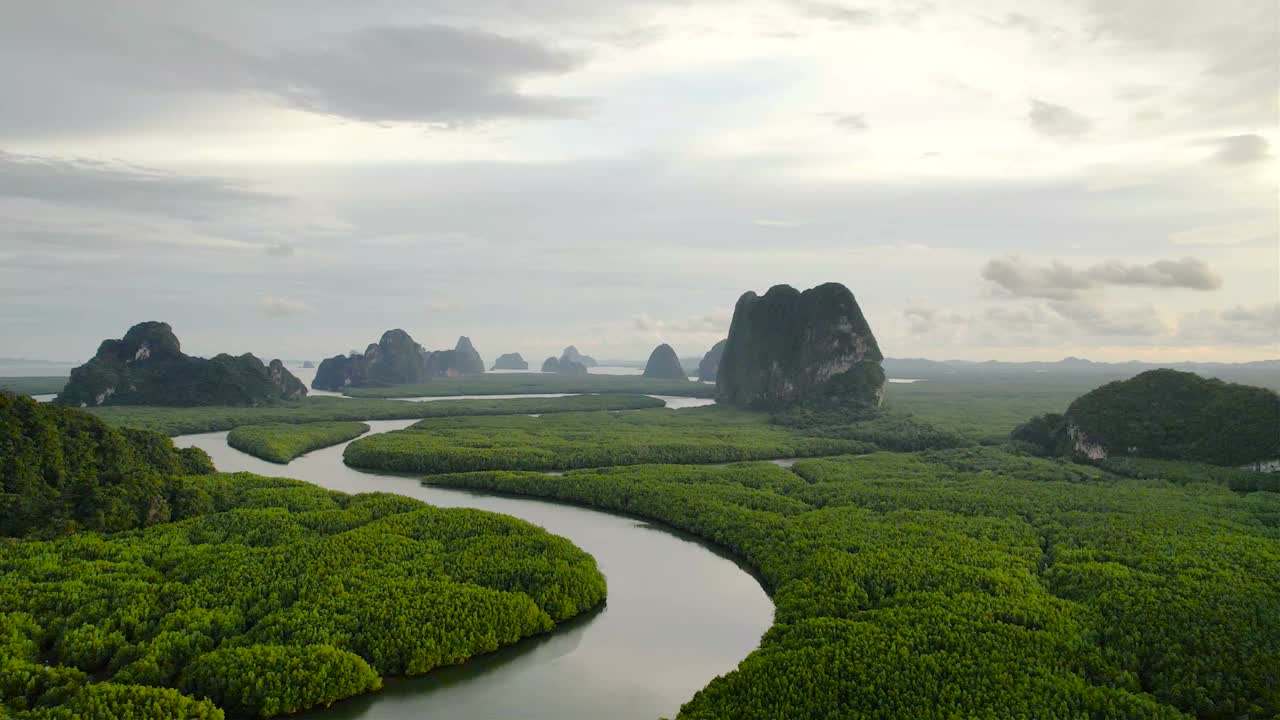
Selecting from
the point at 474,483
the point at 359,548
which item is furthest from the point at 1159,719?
the point at 474,483

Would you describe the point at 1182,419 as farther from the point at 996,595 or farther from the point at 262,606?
the point at 262,606

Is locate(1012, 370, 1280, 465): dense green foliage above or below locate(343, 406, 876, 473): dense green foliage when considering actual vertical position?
above

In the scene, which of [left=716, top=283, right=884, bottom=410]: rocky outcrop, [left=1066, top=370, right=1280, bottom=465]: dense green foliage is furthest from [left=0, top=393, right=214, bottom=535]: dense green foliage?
[left=716, top=283, right=884, bottom=410]: rocky outcrop

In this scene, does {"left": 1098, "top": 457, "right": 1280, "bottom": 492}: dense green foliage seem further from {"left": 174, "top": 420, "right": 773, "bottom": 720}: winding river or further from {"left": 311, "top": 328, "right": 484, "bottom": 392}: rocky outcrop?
{"left": 311, "top": 328, "right": 484, "bottom": 392}: rocky outcrop

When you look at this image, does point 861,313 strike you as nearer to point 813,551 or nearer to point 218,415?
point 813,551

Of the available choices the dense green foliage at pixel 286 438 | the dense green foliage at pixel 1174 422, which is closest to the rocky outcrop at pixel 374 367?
the dense green foliage at pixel 286 438
